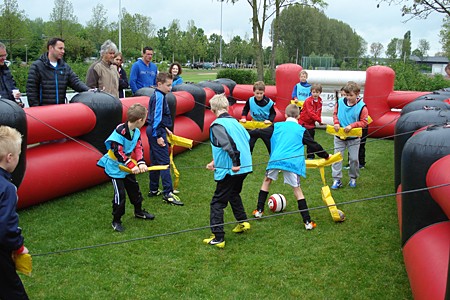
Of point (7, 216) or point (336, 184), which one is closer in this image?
point (7, 216)

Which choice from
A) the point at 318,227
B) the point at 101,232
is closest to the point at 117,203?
the point at 101,232

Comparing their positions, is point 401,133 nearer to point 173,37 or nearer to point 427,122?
point 427,122

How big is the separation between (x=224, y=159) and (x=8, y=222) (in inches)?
98.2

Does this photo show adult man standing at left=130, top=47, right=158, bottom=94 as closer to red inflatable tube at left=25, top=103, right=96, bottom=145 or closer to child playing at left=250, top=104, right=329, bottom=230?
red inflatable tube at left=25, top=103, right=96, bottom=145

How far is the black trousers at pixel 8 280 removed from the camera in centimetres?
277

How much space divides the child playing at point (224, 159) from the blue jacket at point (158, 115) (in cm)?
145

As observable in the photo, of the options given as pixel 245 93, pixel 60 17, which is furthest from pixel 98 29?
pixel 245 93

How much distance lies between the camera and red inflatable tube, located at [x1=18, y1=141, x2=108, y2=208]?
5612 millimetres

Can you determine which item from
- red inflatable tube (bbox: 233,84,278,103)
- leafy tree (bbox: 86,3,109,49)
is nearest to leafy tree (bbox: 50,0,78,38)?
leafy tree (bbox: 86,3,109,49)

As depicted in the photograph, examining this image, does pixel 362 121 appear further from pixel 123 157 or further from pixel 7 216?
pixel 7 216

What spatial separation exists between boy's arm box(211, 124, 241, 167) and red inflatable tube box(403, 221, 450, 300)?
1.76 meters

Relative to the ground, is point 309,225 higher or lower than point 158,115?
lower

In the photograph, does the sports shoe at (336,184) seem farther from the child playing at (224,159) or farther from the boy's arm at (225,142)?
the boy's arm at (225,142)

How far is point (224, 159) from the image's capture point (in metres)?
4.76
